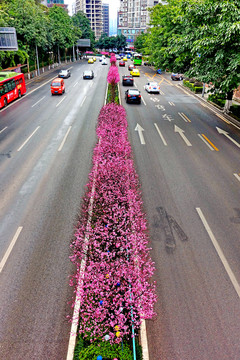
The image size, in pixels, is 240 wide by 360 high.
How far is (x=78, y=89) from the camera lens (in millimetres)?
41094

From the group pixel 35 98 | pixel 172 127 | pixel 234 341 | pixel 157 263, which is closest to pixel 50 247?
pixel 157 263

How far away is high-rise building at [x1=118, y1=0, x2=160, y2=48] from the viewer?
15938 centimetres

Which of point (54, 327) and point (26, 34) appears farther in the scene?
point (26, 34)

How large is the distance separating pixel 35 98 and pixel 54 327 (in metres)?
33.2

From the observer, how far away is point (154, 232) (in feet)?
33.4

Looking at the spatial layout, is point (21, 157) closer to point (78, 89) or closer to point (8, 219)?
point (8, 219)

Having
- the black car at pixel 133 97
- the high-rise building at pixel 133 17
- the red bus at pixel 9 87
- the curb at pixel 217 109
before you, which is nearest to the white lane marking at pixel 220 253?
the curb at pixel 217 109

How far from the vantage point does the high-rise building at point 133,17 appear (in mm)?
159375

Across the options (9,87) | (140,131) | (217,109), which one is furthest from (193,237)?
(9,87)

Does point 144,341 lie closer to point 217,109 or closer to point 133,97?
point 133,97

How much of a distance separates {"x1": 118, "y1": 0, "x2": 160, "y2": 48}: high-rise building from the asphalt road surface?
168 metres

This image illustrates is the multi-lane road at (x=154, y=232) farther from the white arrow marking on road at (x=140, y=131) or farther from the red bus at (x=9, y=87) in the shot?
the red bus at (x=9, y=87)

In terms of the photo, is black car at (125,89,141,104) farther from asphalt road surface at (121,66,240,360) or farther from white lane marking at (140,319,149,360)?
white lane marking at (140,319,149,360)

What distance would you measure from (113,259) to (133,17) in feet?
635
